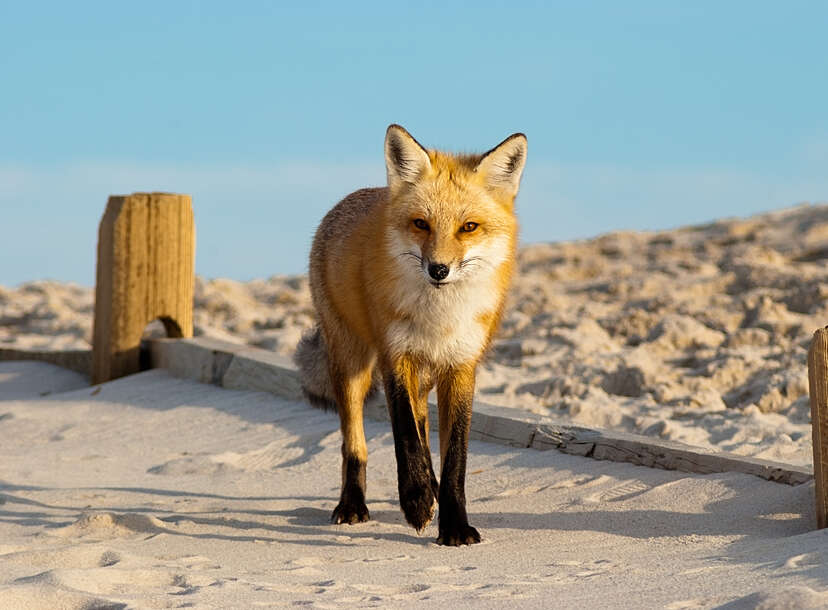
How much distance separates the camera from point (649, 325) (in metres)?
10.4

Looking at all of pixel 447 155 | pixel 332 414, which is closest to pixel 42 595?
pixel 447 155

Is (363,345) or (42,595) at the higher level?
(363,345)

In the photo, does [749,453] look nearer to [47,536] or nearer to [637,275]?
[47,536]

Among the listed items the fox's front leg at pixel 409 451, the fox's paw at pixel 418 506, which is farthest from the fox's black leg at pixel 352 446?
the fox's paw at pixel 418 506

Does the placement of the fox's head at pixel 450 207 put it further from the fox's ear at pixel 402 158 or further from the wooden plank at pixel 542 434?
the wooden plank at pixel 542 434

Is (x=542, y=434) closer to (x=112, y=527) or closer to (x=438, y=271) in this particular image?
(x=438, y=271)

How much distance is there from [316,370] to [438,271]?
2.04 meters

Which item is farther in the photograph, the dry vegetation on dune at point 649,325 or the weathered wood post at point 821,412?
the dry vegetation on dune at point 649,325

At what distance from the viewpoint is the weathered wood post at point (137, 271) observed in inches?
373

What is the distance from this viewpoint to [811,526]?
445 cm

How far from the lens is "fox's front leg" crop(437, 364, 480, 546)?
459cm

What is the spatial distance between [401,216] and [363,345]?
0.92 m

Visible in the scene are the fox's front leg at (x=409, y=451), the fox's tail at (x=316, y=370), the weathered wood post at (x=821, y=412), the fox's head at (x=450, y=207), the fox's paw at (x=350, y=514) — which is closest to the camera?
the weathered wood post at (x=821, y=412)

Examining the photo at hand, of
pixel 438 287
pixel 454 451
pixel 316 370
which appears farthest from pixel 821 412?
pixel 316 370
